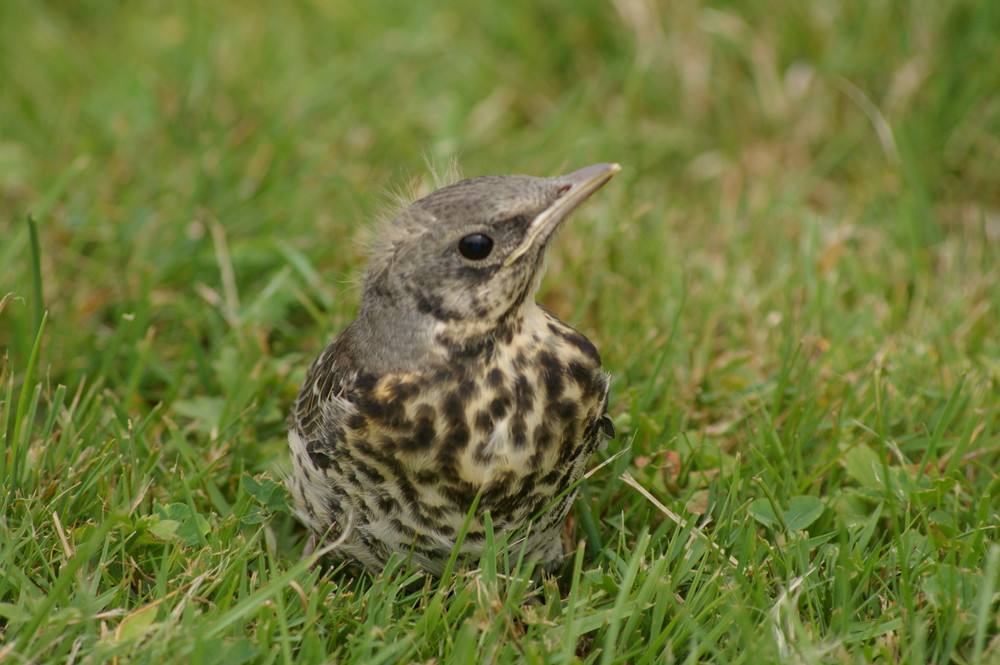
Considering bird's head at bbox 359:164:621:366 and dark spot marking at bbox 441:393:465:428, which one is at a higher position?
bird's head at bbox 359:164:621:366

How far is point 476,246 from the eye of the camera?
295 centimetres

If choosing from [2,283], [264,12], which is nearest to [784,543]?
[2,283]

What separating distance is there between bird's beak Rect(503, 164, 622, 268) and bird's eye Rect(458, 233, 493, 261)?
0.19ft

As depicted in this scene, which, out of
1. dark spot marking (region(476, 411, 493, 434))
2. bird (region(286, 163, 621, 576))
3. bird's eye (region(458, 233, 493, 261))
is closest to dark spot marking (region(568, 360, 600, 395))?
bird (region(286, 163, 621, 576))

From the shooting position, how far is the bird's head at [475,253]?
9.71ft

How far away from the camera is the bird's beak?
2.98m

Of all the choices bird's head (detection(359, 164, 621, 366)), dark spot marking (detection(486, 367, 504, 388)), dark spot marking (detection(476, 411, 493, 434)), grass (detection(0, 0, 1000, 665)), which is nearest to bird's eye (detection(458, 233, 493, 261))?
bird's head (detection(359, 164, 621, 366))

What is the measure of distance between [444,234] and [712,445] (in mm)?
1224

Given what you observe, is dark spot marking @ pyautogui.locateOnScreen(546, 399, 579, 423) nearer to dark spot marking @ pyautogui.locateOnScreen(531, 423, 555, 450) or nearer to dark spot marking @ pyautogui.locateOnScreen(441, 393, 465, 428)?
dark spot marking @ pyautogui.locateOnScreen(531, 423, 555, 450)

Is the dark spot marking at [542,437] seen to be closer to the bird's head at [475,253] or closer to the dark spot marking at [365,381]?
the bird's head at [475,253]

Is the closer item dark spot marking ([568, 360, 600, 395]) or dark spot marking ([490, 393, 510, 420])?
dark spot marking ([490, 393, 510, 420])

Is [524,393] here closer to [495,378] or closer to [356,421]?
[495,378]

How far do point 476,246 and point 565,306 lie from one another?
1.63m

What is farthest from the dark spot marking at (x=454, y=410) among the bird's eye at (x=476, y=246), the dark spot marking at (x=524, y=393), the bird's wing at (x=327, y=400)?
the bird's eye at (x=476, y=246)
